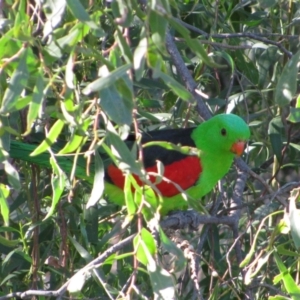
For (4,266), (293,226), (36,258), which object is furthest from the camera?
(4,266)

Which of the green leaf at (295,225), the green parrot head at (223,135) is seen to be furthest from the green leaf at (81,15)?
the green parrot head at (223,135)

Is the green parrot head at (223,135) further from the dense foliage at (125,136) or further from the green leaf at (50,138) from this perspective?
the green leaf at (50,138)

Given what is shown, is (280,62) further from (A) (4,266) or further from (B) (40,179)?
(A) (4,266)

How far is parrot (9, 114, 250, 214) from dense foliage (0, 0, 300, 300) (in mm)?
66

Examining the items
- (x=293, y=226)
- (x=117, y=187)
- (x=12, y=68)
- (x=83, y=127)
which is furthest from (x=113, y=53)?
(x=117, y=187)

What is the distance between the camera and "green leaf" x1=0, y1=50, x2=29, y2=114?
999 millimetres

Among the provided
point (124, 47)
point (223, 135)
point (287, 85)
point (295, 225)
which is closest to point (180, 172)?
point (223, 135)

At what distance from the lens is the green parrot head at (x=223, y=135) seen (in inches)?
99.7

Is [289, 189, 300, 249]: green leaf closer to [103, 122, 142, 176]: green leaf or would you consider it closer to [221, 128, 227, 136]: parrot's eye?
[103, 122, 142, 176]: green leaf

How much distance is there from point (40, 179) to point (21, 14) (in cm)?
135

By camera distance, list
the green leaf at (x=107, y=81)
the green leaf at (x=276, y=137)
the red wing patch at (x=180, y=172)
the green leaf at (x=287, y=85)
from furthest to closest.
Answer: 1. the red wing patch at (x=180, y=172)
2. the green leaf at (x=276, y=137)
3. the green leaf at (x=287, y=85)
4. the green leaf at (x=107, y=81)

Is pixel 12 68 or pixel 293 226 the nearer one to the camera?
pixel 12 68

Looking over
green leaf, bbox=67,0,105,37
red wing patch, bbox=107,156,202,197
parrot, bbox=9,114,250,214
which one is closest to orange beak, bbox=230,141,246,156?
parrot, bbox=9,114,250,214

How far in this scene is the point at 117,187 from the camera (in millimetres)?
2619
